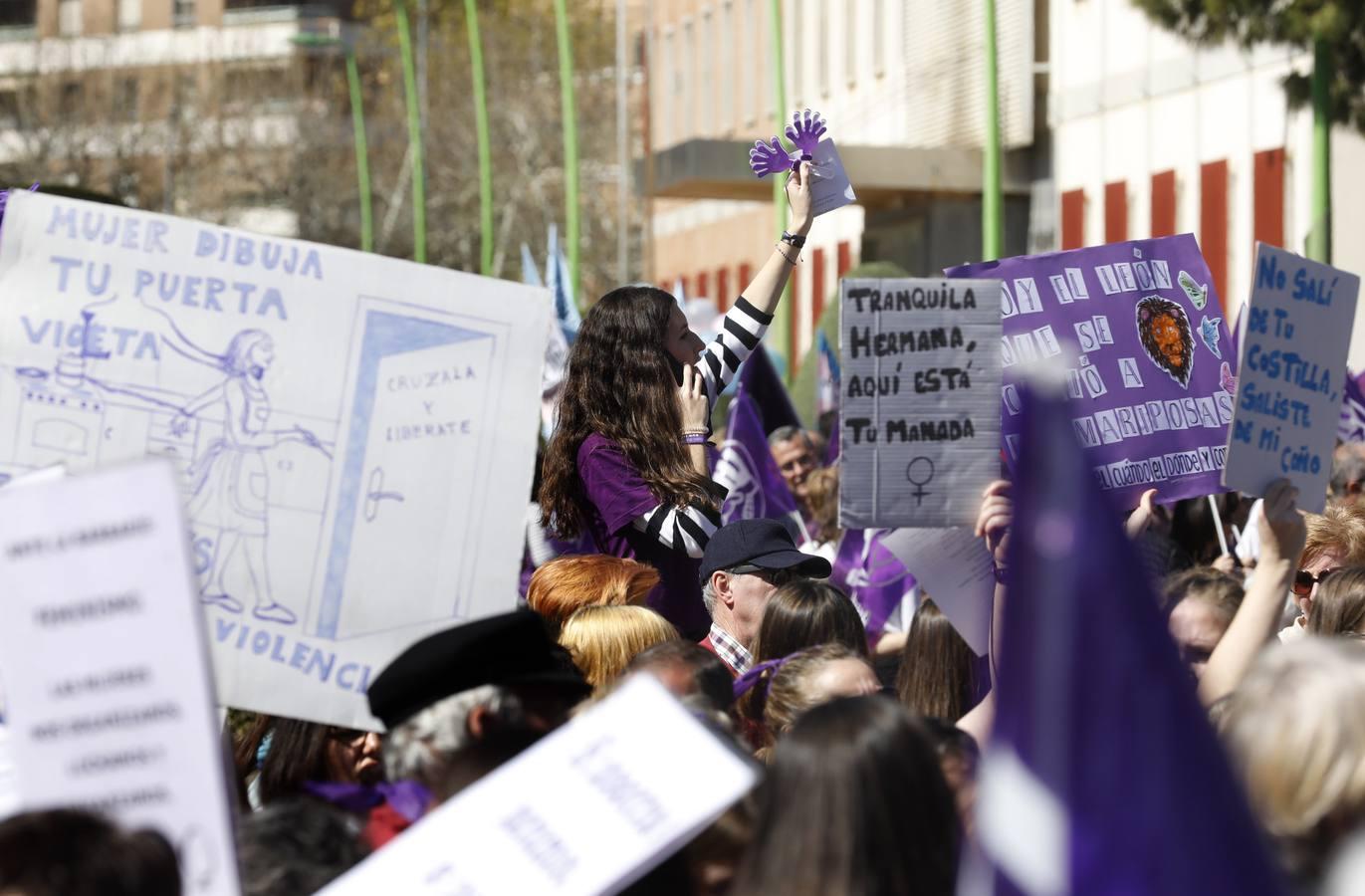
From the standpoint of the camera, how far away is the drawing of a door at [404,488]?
3863 mm

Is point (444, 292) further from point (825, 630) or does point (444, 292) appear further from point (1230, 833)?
point (1230, 833)

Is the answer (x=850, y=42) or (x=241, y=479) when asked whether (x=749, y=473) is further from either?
(x=850, y=42)

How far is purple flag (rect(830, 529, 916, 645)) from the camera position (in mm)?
8281

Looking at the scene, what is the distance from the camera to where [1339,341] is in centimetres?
523

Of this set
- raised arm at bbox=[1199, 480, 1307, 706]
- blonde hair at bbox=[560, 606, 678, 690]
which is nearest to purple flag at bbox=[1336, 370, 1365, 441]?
raised arm at bbox=[1199, 480, 1307, 706]

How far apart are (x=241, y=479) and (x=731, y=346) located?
2.04 m

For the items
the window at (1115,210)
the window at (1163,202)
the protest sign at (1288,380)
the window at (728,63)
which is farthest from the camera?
the window at (728,63)

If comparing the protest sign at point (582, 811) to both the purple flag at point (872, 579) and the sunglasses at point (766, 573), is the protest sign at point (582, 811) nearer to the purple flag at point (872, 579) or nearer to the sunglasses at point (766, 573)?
the sunglasses at point (766, 573)

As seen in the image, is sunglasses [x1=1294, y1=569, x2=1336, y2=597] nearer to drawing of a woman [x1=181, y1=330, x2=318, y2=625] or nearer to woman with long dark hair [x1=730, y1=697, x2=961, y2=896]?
drawing of a woman [x1=181, y1=330, x2=318, y2=625]

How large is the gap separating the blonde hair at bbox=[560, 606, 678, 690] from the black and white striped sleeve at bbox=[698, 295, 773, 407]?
101 centimetres

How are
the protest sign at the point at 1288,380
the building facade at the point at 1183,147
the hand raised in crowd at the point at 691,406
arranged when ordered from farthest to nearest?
the building facade at the point at 1183,147, the hand raised in crowd at the point at 691,406, the protest sign at the point at 1288,380

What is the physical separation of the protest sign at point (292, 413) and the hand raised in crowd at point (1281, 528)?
4.94 feet

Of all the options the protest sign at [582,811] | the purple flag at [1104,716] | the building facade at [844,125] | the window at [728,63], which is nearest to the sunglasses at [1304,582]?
the protest sign at [582,811]

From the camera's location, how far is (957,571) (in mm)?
5316
